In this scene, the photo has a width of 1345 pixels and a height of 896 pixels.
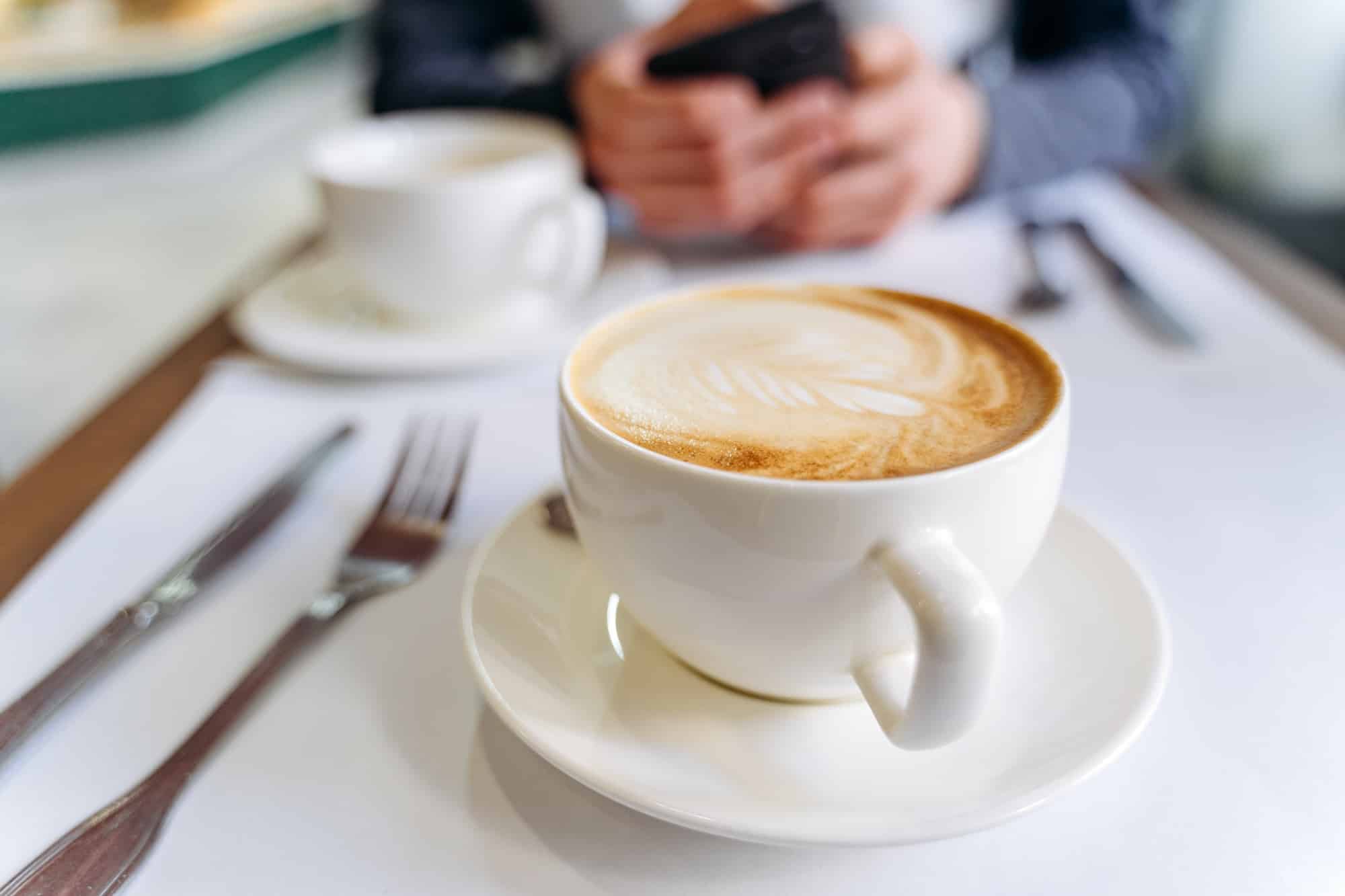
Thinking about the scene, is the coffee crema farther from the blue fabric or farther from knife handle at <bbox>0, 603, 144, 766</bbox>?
the blue fabric

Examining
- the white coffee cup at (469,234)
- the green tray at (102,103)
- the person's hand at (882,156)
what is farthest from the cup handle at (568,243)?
the green tray at (102,103)

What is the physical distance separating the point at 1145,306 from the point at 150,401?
71 centimetres

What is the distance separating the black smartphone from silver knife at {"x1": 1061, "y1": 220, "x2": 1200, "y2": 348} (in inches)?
10.7

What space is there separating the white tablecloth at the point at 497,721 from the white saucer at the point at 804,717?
25 millimetres

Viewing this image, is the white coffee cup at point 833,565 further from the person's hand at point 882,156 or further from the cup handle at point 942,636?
the person's hand at point 882,156

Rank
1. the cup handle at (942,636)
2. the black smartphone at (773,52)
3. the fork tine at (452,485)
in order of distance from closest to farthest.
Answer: the cup handle at (942,636) < the fork tine at (452,485) < the black smartphone at (773,52)

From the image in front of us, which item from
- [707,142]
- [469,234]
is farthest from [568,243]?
[707,142]

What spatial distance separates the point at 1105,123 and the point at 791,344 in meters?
0.85

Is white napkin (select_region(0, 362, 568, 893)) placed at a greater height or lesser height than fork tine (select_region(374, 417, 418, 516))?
lesser

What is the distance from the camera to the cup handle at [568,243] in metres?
0.69

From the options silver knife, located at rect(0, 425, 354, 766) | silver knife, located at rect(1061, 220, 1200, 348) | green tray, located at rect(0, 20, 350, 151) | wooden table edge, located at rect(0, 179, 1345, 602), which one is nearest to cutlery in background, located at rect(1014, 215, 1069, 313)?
silver knife, located at rect(1061, 220, 1200, 348)

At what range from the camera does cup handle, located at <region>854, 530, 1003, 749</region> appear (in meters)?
0.27

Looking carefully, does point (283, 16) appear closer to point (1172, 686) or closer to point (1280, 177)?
point (1280, 177)

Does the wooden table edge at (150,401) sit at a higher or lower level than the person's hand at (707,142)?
lower
